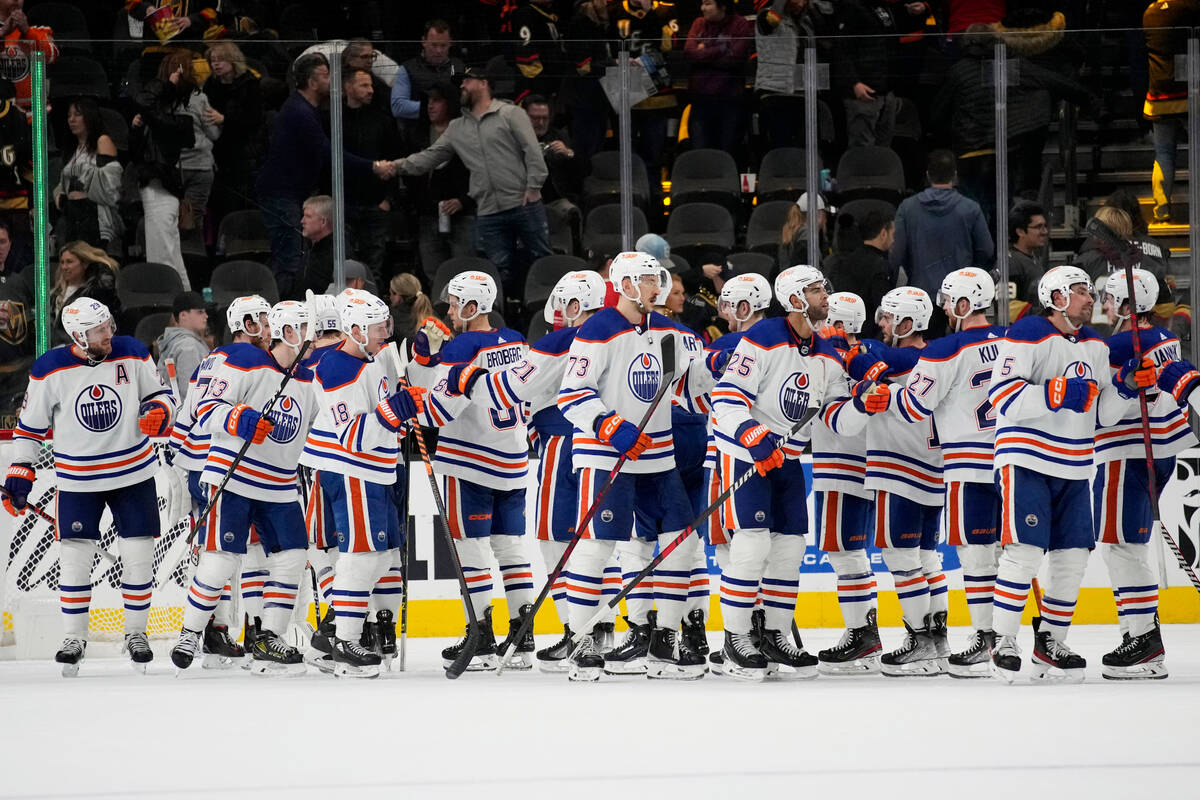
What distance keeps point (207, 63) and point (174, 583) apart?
8.47ft

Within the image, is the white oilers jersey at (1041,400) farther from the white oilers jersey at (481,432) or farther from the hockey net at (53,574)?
the hockey net at (53,574)

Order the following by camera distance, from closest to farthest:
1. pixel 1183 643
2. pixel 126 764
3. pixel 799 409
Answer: pixel 126 764 → pixel 799 409 → pixel 1183 643

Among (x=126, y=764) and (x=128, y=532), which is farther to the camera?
(x=128, y=532)

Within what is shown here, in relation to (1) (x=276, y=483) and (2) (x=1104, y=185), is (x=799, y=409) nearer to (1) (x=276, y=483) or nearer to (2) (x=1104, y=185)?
(1) (x=276, y=483)

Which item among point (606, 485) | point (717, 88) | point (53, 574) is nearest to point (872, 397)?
point (606, 485)

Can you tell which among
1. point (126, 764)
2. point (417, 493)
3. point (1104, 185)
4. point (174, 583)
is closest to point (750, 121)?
point (1104, 185)

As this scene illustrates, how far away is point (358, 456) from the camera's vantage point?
19.3 ft

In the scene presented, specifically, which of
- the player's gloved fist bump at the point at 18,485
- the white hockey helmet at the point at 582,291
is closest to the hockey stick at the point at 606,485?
the white hockey helmet at the point at 582,291

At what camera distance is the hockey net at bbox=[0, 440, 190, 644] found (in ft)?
23.4

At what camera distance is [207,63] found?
769 centimetres

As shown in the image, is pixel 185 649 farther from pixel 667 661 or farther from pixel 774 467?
pixel 774 467

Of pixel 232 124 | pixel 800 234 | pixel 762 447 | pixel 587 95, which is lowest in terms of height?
pixel 762 447

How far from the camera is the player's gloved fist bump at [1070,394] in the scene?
5.34 meters

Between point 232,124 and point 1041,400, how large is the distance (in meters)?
4.31
